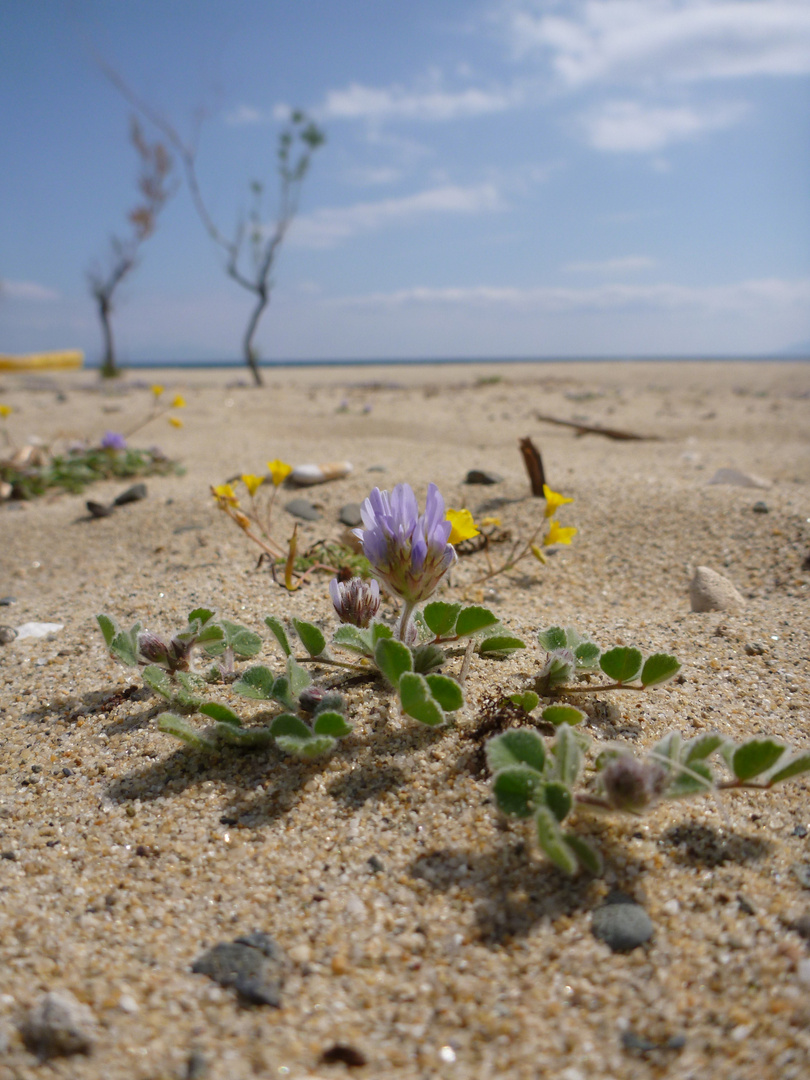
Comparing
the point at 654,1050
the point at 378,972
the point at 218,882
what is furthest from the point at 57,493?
the point at 654,1050

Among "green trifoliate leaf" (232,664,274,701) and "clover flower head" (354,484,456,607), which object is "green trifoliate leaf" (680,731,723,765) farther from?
"green trifoliate leaf" (232,664,274,701)

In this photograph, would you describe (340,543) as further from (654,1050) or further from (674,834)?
(654,1050)

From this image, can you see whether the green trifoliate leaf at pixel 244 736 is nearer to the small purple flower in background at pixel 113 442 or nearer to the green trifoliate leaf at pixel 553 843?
the green trifoliate leaf at pixel 553 843

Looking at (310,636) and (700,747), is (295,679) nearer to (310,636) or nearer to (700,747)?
(310,636)

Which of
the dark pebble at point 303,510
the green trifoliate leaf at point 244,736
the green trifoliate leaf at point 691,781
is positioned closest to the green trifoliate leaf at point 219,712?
the green trifoliate leaf at point 244,736

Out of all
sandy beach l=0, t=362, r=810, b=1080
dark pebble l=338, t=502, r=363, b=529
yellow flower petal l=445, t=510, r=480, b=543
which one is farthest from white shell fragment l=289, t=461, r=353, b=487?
yellow flower petal l=445, t=510, r=480, b=543
